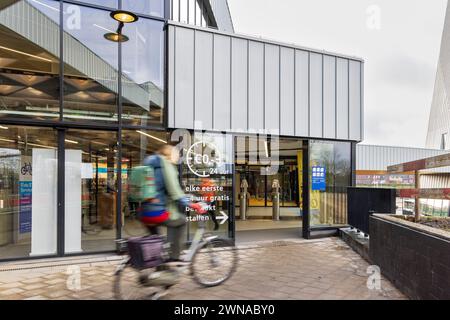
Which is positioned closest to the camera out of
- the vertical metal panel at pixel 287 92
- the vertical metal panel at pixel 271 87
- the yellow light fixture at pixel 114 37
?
the yellow light fixture at pixel 114 37

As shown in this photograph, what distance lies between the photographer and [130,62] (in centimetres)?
716

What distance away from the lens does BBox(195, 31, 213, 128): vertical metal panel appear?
7.50 meters

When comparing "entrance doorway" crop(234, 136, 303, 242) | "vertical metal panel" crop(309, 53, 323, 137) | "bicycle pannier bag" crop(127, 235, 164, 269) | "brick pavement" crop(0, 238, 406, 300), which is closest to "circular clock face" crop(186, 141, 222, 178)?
"brick pavement" crop(0, 238, 406, 300)

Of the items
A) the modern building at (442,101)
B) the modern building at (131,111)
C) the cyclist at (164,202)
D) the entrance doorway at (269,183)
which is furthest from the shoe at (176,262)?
the modern building at (442,101)

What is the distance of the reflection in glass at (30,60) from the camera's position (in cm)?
647

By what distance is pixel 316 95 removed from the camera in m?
8.66

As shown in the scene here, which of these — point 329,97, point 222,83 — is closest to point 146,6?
point 222,83

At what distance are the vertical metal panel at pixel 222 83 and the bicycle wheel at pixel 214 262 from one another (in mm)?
3581

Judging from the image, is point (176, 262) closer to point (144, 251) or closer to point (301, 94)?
point (144, 251)

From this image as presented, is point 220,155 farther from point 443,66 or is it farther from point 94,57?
point 443,66

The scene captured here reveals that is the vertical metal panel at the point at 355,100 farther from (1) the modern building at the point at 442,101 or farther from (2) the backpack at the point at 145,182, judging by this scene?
(1) the modern building at the point at 442,101

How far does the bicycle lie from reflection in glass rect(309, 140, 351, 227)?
15.1 feet
